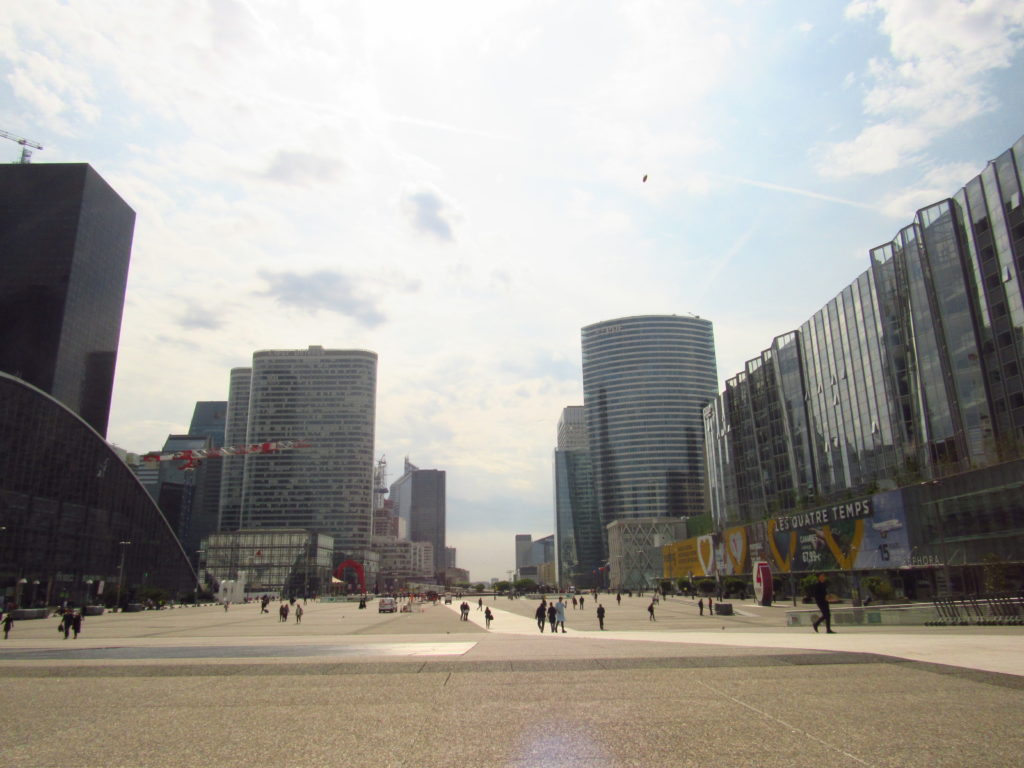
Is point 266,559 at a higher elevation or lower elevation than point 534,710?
higher

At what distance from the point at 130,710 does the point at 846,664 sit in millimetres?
Answer: 12522

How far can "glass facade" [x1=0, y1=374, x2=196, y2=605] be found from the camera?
77.9m

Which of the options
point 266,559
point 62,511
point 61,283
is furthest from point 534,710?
point 61,283

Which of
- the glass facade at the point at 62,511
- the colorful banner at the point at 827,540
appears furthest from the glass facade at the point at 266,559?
the colorful banner at the point at 827,540

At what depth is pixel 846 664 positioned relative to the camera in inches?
496

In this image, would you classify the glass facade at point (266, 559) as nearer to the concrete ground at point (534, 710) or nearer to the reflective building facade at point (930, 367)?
the reflective building facade at point (930, 367)

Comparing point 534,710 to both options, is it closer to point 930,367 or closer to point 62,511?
point 930,367

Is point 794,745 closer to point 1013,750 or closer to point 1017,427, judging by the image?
point 1013,750

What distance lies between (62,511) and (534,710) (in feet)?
323

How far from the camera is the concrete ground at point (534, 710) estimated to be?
23.8ft

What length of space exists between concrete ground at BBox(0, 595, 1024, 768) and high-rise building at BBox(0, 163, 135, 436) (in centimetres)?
17441

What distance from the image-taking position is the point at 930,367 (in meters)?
56.4

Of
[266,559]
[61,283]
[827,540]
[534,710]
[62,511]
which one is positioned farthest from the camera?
[266,559]

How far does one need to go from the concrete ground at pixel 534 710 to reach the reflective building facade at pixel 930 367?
37.6 metres
